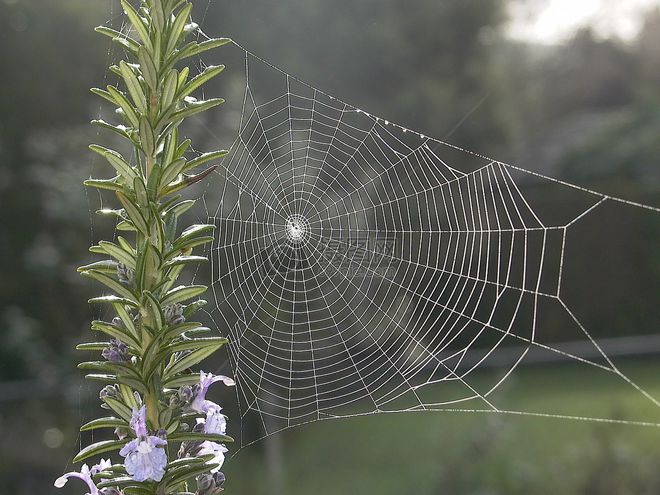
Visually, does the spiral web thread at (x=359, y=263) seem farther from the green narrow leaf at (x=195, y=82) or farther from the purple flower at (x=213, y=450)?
the purple flower at (x=213, y=450)

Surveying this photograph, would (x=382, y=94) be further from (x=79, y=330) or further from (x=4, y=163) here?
(x=79, y=330)

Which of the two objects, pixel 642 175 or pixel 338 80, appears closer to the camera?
pixel 338 80

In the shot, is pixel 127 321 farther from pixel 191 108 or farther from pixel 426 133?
pixel 426 133

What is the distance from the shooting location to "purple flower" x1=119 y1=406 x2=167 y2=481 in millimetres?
864

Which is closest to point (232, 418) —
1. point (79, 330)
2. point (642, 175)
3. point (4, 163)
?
point (79, 330)

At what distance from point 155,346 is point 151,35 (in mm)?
407

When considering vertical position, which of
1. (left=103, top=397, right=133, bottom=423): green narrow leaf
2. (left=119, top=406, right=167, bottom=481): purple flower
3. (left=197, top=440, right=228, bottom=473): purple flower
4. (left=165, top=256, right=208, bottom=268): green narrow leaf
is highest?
(left=165, top=256, right=208, bottom=268): green narrow leaf

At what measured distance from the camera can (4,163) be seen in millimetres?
9062

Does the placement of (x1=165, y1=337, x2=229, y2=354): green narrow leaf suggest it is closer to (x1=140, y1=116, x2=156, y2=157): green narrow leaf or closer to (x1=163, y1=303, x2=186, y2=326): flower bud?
(x1=163, y1=303, x2=186, y2=326): flower bud

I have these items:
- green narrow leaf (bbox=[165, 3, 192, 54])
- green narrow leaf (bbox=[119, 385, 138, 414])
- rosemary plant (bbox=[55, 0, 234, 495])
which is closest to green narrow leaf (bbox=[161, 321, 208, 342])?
rosemary plant (bbox=[55, 0, 234, 495])

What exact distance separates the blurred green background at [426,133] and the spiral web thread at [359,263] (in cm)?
46

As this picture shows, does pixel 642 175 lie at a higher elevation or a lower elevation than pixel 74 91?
lower

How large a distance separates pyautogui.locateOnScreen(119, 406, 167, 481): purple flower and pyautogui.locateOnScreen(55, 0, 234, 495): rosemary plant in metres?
0.03

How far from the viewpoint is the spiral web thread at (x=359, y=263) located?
302 cm
